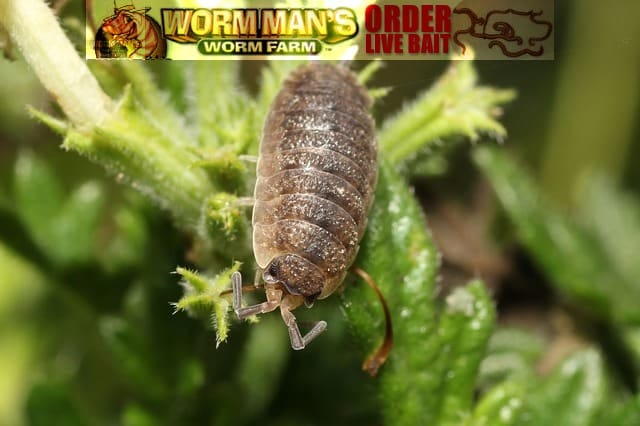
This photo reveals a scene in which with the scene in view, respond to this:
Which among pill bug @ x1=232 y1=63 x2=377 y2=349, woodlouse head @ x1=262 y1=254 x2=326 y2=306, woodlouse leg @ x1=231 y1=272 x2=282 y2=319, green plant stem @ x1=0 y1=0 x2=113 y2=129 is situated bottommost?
woodlouse leg @ x1=231 y1=272 x2=282 y2=319

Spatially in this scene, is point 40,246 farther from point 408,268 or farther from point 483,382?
point 483,382

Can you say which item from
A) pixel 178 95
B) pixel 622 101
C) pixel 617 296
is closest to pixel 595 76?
pixel 622 101

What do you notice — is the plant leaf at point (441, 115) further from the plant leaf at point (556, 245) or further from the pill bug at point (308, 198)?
the plant leaf at point (556, 245)

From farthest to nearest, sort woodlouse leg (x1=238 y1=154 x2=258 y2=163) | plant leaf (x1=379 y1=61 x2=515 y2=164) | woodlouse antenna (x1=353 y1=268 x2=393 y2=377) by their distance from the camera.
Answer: plant leaf (x1=379 y1=61 x2=515 y2=164)
woodlouse antenna (x1=353 y1=268 x2=393 y2=377)
woodlouse leg (x1=238 y1=154 x2=258 y2=163)

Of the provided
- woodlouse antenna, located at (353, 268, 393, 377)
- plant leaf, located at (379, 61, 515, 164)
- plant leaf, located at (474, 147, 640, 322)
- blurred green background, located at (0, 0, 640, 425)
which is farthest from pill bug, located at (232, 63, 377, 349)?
plant leaf, located at (474, 147, 640, 322)

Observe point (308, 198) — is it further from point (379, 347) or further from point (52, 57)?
point (52, 57)

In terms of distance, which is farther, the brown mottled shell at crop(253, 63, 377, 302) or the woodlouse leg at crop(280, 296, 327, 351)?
the woodlouse leg at crop(280, 296, 327, 351)

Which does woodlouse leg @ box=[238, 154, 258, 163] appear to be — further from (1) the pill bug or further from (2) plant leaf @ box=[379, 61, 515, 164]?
(2) plant leaf @ box=[379, 61, 515, 164]
